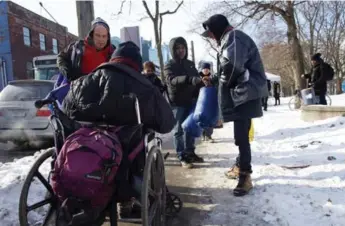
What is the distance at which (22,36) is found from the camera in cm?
2958

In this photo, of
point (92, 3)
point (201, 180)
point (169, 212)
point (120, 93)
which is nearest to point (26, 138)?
point (92, 3)

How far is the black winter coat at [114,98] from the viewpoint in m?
2.63

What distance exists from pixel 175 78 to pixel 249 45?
4.90 feet

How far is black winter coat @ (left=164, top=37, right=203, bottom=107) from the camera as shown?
5.17 m

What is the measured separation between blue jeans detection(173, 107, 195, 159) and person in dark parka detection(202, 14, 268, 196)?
1372 millimetres

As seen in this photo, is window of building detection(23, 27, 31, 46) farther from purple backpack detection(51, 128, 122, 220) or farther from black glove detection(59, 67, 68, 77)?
purple backpack detection(51, 128, 122, 220)

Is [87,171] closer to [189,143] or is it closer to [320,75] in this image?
[189,143]

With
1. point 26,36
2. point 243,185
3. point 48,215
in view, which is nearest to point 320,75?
point 243,185

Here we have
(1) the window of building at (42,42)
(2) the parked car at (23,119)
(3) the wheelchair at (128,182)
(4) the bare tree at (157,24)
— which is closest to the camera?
(3) the wheelchair at (128,182)

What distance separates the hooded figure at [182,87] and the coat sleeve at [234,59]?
123 centimetres

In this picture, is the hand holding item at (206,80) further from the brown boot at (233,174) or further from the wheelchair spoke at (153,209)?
the wheelchair spoke at (153,209)

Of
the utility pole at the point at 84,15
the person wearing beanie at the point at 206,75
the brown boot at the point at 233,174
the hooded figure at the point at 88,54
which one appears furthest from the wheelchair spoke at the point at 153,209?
the utility pole at the point at 84,15

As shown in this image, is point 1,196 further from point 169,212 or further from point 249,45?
point 249,45

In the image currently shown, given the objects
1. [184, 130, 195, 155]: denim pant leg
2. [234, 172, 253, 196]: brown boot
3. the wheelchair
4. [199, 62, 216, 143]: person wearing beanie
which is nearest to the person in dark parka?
[234, 172, 253, 196]: brown boot
